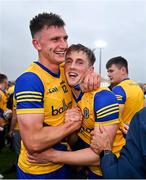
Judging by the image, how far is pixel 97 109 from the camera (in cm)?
288

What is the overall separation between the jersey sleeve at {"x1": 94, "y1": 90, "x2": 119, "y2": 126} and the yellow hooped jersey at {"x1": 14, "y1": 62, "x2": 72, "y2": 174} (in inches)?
14.2

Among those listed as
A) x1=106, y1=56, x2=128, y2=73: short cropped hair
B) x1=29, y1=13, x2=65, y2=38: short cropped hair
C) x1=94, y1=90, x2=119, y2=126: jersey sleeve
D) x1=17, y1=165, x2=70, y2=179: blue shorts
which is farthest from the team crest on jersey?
x1=106, y1=56, x2=128, y2=73: short cropped hair

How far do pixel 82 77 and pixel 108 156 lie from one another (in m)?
1.14

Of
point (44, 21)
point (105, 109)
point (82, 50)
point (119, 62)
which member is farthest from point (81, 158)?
point (119, 62)

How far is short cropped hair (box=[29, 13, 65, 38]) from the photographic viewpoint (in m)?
3.21

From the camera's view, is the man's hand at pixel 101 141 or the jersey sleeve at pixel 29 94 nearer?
the man's hand at pixel 101 141

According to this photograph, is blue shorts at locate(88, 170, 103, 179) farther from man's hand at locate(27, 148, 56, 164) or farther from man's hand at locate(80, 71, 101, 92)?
man's hand at locate(80, 71, 101, 92)

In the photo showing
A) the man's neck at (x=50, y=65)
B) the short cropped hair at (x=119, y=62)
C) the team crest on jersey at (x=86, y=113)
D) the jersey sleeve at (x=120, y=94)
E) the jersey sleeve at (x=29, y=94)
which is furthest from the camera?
the short cropped hair at (x=119, y=62)

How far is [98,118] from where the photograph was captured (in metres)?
2.87

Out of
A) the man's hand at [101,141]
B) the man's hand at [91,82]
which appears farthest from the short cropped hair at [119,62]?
the man's hand at [101,141]

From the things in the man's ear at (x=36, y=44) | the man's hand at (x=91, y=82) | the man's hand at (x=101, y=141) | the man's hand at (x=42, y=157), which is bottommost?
the man's hand at (x=42, y=157)

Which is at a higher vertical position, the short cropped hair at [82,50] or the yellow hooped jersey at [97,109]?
the short cropped hair at [82,50]

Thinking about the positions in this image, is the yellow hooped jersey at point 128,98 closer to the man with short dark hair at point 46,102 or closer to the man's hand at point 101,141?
the man with short dark hair at point 46,102

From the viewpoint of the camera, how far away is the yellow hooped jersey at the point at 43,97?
111 inches
